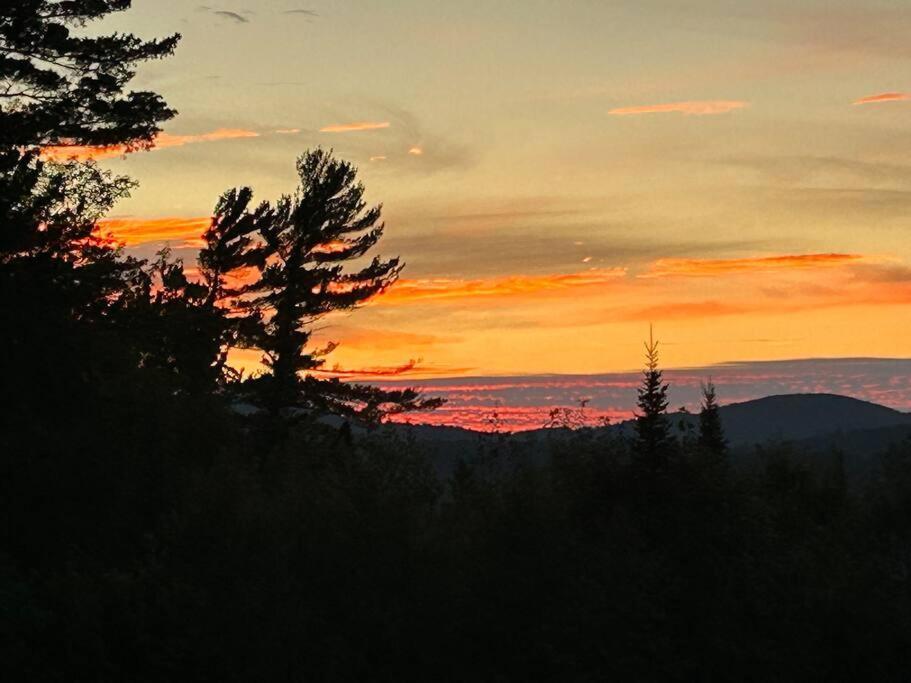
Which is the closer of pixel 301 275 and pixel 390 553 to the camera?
pixel 390 553

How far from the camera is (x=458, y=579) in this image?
87.7 ft

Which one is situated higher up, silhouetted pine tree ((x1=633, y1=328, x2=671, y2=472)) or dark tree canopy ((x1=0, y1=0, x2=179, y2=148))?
dark tree canopy ((x1=0, y1=0, x2=179, y2=148))

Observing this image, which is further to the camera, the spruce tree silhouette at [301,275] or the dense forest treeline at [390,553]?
the spruce tree silhouette at [301,275]

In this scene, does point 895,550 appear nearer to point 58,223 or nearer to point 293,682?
point 293,682

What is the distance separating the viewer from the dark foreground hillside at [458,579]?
25.2 metres

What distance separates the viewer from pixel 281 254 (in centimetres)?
6059

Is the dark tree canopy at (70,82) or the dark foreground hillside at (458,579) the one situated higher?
the dark tree canopy at (70,82)

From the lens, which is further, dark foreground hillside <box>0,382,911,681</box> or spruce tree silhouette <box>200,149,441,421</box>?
spruce tree silhouette <box>200,149,441,421</box>

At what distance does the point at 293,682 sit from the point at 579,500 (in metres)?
7.17

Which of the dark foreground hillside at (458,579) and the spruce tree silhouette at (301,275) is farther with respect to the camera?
the spruce tree silhouette at (301,275)

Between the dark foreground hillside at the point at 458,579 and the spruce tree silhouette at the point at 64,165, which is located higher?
the spruce tree silhouette at the point at 64,165

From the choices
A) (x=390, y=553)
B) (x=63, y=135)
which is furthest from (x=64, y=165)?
(x=390, y=553)

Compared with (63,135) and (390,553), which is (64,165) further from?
(390,553)

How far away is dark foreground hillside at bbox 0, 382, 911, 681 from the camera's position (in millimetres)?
25172
